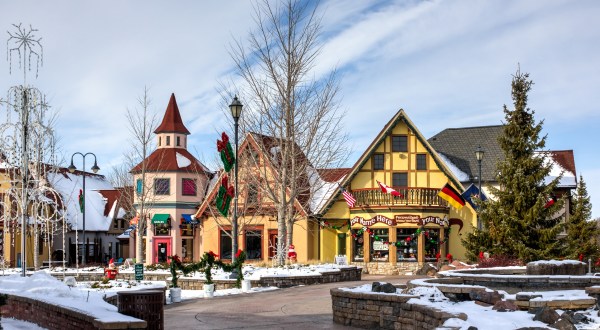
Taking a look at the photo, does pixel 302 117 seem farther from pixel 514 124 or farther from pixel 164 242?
pixel 164 242

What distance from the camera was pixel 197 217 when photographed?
43.3m

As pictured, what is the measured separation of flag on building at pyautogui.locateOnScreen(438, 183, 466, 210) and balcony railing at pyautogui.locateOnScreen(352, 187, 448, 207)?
51cm

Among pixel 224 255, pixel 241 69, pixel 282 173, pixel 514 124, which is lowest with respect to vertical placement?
pixel 224 255

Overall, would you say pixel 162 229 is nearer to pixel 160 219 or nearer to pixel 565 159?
pixel 160 219

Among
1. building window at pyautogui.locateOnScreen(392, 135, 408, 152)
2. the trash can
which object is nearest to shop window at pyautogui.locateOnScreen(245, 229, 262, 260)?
building window at pyautogui.locateOnScreen(392, 135, 408, 152)

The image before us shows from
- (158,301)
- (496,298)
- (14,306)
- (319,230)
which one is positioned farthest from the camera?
(319,230)

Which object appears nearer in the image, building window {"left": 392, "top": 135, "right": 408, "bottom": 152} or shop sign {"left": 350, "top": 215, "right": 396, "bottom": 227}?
shop sign {"left": 350, "top": 215, "right": 396, "bottom": 227}

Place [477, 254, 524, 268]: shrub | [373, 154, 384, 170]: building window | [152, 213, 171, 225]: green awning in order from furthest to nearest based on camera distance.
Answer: [152, 213, 171, 225]: green awning → [373, 154, 384, 170]: building window → [477, 254, 524, 268]: shrub

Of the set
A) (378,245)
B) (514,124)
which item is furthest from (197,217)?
(514,124)

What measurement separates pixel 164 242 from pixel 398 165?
1649cm

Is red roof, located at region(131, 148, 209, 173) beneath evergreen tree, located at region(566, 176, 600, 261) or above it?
above

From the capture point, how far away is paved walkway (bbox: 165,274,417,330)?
48.9ft

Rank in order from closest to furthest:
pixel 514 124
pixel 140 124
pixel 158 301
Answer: pixel 158 301, pixel 514 124, pixel 140 124

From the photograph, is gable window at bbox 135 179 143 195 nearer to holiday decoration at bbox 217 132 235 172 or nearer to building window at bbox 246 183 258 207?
building window at bbox 246 183 258 207
